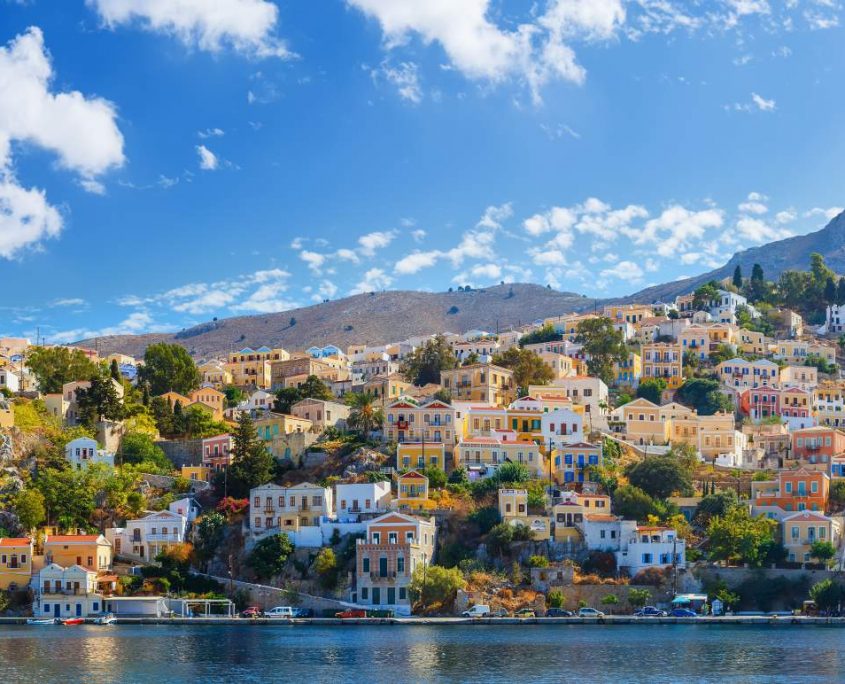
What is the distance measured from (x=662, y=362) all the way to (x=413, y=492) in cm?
3803

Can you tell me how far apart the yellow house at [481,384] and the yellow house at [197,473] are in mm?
18378

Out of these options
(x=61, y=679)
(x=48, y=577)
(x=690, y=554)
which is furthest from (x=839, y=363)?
(x=61, y=679)

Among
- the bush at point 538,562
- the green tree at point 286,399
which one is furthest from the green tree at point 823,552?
the green tree at point 286,399

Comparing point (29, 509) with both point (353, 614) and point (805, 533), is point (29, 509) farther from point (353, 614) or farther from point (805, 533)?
point (805, 533)

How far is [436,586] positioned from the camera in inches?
2827

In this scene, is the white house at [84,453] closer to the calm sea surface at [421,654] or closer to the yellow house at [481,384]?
the calm sea surface at [421,654]

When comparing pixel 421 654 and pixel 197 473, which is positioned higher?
pixel 197 473

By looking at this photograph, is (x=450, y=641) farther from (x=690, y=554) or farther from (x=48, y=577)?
(x=48, y=577)

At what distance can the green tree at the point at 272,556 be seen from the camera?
246 feet

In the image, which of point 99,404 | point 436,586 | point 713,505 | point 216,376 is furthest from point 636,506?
point 216,376

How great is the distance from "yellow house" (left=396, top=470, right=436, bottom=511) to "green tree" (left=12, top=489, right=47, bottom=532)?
19.9 meters

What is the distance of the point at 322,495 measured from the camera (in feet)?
258

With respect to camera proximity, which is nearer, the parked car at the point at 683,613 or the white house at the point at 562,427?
the parked car at the point at 683,613

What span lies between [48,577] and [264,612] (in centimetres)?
1157
